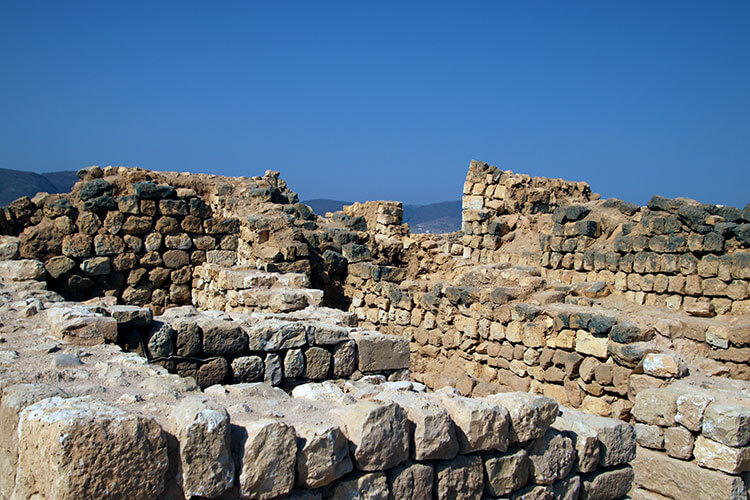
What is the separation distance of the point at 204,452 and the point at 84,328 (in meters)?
1.74

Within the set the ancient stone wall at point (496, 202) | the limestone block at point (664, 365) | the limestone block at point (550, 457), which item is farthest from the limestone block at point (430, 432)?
the ancient stone wall at point (496, 202)

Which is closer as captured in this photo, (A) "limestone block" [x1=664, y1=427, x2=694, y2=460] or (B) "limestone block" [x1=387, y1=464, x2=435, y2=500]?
(B) "limestone block" [x1=387, y1=464, x2=435, y2=500]

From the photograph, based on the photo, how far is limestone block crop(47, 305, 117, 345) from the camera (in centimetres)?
336

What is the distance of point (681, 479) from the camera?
371cm

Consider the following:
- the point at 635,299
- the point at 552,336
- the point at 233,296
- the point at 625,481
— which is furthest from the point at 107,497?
the point at 635,299

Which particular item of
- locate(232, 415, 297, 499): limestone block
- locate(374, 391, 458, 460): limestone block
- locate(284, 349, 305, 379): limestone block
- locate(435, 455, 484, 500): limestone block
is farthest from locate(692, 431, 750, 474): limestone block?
locate(232, 415, 297, 499): limestone block

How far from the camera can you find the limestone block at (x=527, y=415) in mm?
2939

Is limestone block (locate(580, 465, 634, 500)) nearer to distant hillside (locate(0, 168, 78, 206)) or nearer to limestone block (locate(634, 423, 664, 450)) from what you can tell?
limestone block (locate(634, 423, 664, 450))

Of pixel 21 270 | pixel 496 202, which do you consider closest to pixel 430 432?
pixel 21 270

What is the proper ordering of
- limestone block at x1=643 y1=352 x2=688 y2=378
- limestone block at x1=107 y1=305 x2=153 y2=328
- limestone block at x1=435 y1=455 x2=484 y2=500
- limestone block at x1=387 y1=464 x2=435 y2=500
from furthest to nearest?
limestone block at x1=643 y1=352 x2=688 y2=378 → limestone block at x1=107 y1=305 x2=153 y2=328 → limestone block at x1=435 y1=455 x2=484 y2=500 → limestone block at x1=387 y1=464 x2=435 y2=500

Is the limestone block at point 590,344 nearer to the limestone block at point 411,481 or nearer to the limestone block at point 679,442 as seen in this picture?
the limestone block at point 679,442

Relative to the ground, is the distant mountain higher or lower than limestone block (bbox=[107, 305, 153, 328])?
higher

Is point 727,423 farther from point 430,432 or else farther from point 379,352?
point 379,352

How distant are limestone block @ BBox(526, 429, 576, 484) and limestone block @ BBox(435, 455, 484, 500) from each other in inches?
14.8
